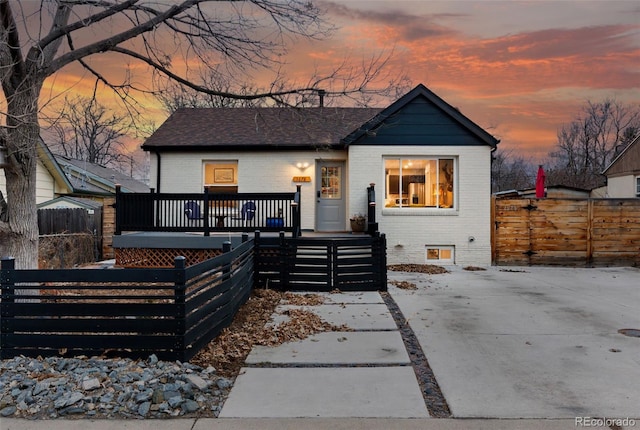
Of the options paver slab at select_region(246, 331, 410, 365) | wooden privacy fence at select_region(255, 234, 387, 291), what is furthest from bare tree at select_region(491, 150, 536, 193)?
paver slab at select_region(246, 331, 410, 365)

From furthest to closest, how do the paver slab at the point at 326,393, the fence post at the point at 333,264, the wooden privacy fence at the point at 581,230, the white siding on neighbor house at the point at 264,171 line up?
the white siding on neighbor house at the point at 264,171, the wooden privacy fence at the point at 581,230, the fence post at the point at 333,264, the paver slab at the point at 326,393

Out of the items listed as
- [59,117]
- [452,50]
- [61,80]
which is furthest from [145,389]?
[452,50]

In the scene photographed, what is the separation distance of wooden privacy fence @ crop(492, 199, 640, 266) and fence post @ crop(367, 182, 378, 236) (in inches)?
161

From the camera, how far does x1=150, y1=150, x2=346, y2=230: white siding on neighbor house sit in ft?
48.2

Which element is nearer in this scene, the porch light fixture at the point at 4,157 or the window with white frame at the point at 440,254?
the porch light fixture at the point at 4,157

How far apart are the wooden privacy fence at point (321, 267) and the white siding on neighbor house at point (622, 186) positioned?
1820 cm

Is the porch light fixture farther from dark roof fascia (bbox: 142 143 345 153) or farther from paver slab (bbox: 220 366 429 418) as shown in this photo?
dark roof fascia (bbox: 142 143 345 153)

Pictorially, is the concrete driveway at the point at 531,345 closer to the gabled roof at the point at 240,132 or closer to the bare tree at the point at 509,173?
the gabled roof at the point at 240,132

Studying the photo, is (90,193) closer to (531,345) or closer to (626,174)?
(531,345)

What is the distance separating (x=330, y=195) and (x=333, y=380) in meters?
11.0

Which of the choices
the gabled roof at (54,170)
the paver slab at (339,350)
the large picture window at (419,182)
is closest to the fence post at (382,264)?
the paver slab at (339,350)

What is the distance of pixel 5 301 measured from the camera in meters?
4.53

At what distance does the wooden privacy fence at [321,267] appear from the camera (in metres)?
8.87

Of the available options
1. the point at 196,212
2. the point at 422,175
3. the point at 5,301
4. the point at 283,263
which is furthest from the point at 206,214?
the point at 5,301
